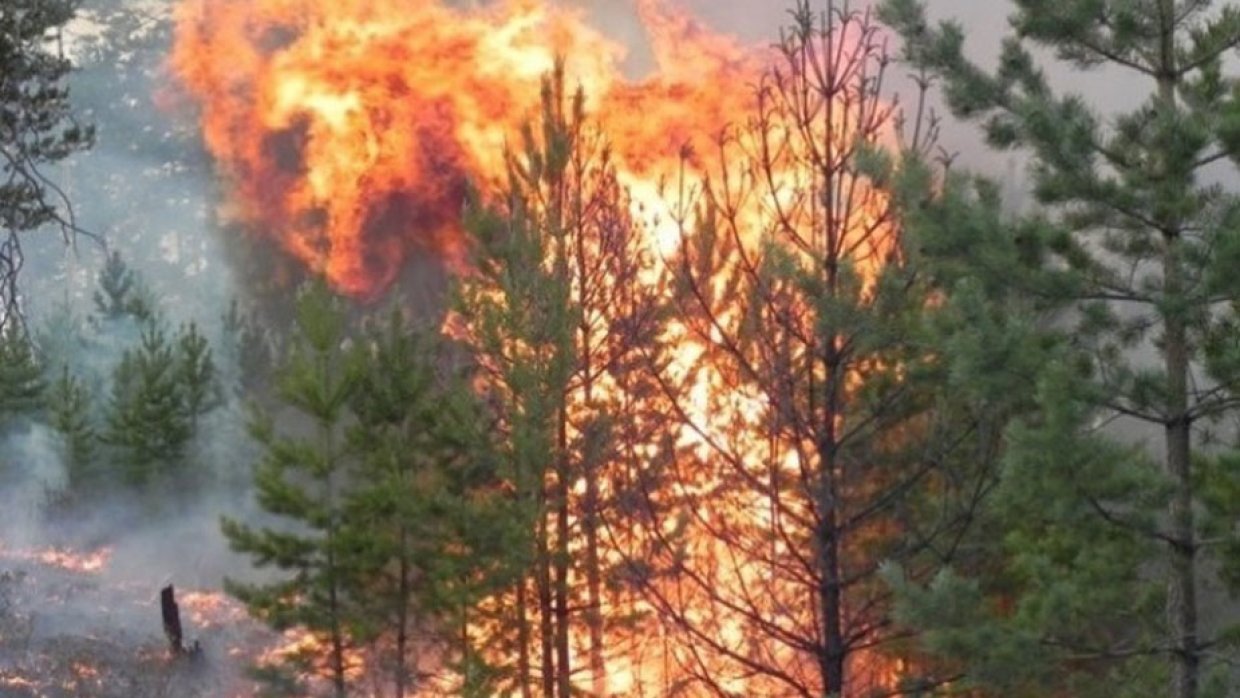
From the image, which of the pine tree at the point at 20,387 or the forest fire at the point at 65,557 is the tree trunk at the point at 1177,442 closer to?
the forest fire at the point at 65,557

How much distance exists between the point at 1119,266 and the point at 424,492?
11.5 metres

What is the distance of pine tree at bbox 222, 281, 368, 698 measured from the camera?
1872cm

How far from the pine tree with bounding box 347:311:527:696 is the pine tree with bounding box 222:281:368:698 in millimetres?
318

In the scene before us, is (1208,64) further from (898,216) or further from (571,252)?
(571,252)

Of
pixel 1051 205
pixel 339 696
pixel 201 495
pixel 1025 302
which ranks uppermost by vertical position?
pixel 201 495

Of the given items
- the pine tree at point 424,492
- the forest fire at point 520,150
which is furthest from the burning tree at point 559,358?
the pine tree at point 424,492

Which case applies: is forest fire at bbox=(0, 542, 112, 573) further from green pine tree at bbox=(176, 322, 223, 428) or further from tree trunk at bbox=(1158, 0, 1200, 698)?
tree trunk at bbox=(1158, 0, 1200, 698)

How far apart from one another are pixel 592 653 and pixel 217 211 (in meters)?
47.7

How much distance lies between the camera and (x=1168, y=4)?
9.69 metres

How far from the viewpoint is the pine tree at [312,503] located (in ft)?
61.4

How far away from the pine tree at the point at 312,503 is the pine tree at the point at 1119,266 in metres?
10.8

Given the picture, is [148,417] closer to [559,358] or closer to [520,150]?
[520,150]

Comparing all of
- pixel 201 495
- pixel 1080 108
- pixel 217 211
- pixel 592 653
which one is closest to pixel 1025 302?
pixel 1080 108

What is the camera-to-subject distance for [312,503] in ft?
61.9
